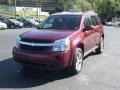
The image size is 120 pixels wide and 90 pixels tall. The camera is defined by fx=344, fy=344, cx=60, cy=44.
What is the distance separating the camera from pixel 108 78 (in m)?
9.11

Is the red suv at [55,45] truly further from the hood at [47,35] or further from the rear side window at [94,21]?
the rear side window at [94,21]

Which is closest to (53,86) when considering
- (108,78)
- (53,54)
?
(53,54)

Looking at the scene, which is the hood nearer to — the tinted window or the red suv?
the red suv

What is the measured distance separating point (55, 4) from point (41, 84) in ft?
435

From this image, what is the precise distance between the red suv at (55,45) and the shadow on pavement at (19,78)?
1.08 feet

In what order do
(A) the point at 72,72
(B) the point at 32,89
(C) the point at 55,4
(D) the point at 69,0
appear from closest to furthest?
(B) the point at 32,89
(A) the point at 72,72
(D) the point at 69,0
(C) the point at 55,4

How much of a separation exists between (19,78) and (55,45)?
1275 millimetres

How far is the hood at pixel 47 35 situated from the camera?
8977mm

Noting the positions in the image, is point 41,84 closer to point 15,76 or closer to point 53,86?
point 53,86

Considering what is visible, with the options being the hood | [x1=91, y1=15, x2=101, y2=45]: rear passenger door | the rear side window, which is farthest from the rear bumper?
the rear side window

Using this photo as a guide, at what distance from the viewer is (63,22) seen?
10.5 m

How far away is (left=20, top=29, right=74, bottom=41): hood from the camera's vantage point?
8977 millimetres

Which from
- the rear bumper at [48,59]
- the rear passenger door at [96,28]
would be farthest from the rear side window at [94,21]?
the rear bumper at [48,59]

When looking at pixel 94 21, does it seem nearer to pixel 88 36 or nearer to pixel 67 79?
pixel 88 36
